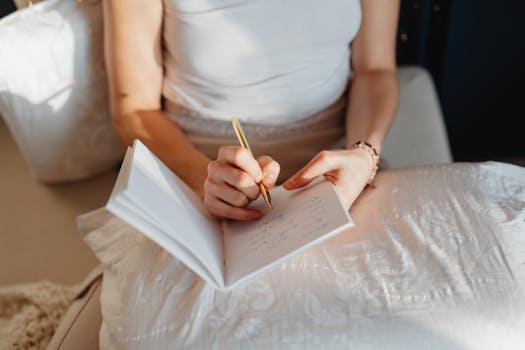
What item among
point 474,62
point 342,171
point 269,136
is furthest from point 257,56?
point 474,62

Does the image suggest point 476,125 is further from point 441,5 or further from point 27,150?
point 27,150

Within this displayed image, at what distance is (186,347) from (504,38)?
1125mm

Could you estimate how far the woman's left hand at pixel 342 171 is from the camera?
682 mm

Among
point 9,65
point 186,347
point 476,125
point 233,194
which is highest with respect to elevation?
point 9,65

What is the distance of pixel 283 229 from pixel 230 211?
0.32 feet

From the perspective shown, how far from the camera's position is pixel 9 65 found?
904 millimetres

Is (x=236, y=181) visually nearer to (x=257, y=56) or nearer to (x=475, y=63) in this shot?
(x=257, y=56)

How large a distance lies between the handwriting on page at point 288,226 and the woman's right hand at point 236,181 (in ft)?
0.13

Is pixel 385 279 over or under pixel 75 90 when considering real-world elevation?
under

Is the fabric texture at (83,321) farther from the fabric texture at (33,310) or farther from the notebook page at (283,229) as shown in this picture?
the notebook page at (283,229)

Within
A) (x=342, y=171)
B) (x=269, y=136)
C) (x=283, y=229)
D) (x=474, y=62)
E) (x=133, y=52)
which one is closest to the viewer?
(x=283, y=229)

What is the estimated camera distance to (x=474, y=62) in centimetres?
134

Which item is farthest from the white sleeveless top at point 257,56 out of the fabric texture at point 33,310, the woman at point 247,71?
the fabric texture at point 33,310

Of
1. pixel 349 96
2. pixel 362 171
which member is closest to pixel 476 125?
pixel 349 96
